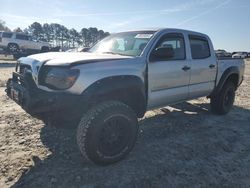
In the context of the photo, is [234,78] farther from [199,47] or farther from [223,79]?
[199,47]

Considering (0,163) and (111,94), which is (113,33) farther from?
(0,163)

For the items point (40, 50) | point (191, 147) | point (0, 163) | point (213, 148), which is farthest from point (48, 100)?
point (40, 50)

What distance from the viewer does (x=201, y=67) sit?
18.4 feet

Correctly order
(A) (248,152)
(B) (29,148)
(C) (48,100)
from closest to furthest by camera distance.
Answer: (C) (48,100), (B) (29,148), (A) (248,152)

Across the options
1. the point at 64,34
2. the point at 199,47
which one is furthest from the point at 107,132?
the point at 64,34

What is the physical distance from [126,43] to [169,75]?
969 millimetres

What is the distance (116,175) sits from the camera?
3600 mm

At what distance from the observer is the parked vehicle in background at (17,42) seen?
948 inches

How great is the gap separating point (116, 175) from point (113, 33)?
3.07 meters

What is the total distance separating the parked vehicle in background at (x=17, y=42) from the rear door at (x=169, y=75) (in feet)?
71.2

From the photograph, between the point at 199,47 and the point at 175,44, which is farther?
the point at 199,47

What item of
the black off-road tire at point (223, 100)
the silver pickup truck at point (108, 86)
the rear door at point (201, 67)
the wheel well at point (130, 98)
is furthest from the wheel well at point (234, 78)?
the wheel well at point (130, 98)

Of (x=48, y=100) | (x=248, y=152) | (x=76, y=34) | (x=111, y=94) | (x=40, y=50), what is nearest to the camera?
(x=48, y=100)

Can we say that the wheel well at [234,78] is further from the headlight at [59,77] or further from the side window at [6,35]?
the side window at [6,35]
